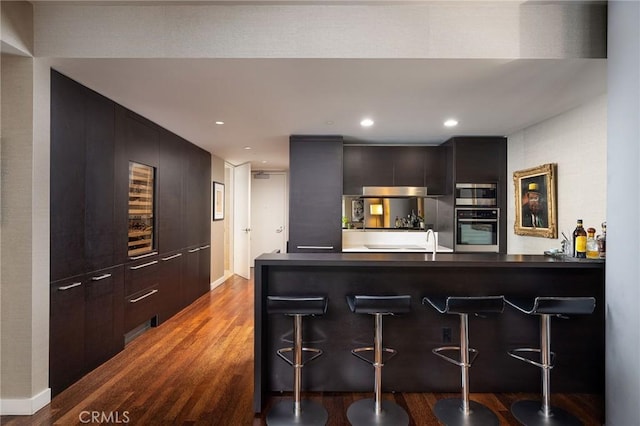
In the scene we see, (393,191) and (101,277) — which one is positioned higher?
(393,191)

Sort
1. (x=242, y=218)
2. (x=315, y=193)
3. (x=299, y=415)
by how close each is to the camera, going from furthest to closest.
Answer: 1. (x=242, y=218)
2. (x=315, y=193)
3. (x=299, y=415)

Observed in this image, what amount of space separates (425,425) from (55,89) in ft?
11.4

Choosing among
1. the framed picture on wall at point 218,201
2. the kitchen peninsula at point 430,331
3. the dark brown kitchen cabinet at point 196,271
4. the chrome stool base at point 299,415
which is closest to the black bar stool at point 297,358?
the chrome stool base at point 299,415

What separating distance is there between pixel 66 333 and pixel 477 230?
4448 mm

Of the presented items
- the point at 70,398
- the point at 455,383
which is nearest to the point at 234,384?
the point at 70,398

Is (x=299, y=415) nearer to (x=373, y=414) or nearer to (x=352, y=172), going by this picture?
(x=373, y=414)

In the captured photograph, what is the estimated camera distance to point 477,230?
4344 mm

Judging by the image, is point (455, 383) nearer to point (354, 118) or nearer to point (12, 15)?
point (354, 118)

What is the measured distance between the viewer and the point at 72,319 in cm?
256

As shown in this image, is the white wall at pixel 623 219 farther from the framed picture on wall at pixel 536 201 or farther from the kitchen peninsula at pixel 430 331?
the framed picture on wall at pixel 536 201

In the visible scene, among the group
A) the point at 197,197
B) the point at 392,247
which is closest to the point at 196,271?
the point at 197,197

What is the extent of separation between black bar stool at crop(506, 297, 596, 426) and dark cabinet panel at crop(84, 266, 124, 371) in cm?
329

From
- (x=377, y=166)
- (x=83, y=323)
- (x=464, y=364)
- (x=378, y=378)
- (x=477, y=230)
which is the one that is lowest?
(x=378, y=378)

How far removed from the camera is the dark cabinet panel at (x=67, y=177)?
240 cm
